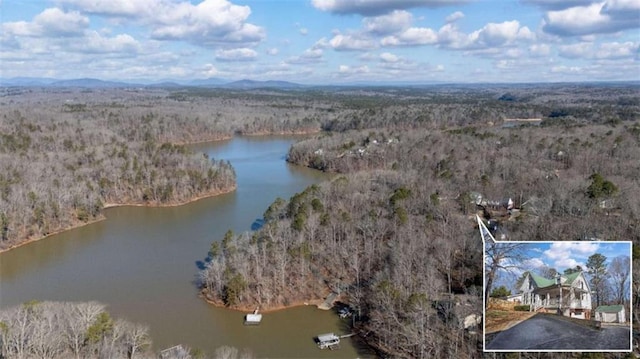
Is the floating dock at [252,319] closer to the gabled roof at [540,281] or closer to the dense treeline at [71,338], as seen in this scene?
the dense treeline at [71,338]

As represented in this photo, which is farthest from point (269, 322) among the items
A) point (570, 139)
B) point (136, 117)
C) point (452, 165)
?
point (136, 117)

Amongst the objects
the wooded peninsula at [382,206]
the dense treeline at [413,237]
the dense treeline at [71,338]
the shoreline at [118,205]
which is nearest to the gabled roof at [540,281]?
the wooded peninsula at [382,206]

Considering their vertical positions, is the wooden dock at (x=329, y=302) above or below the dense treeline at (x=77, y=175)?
below

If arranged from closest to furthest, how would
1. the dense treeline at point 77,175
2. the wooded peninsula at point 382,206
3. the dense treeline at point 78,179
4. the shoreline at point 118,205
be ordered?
the wooded peninsula at point 382,206
the shoreline at point 118,205
the dense treeline at point 78,179
the dense treeline at point 77,175

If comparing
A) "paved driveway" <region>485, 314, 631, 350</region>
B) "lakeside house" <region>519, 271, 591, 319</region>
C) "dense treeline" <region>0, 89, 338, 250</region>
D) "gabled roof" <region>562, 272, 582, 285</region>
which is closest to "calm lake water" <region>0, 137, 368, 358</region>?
"dense treeline" <region>0, 89, 338, 250</region>

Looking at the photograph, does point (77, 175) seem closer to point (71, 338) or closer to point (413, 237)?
point (71, 338)

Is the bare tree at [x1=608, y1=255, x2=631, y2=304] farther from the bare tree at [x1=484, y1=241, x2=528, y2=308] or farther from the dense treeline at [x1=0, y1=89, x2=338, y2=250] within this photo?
the dense treeline at [x1=0, y1=89, x2=338, y2=250]
